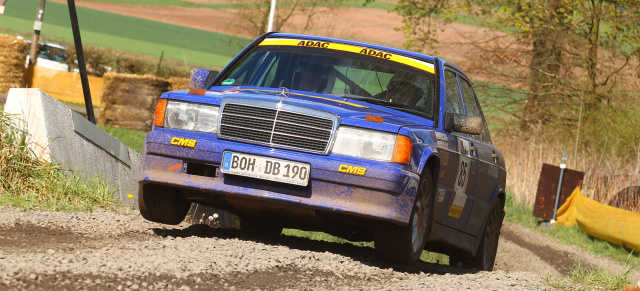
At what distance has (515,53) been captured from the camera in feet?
98.0

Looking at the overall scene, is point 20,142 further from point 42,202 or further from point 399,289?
point 399,289

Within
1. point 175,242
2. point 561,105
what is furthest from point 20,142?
point 561,105

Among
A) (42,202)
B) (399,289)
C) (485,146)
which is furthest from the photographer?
(485,146)

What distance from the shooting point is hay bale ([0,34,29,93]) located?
97.9ft

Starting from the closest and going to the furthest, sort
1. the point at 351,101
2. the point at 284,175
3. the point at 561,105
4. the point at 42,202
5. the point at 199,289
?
1. the point at 199,289
2. the point at 284,175
3. the point at 351,101
4. the point at 42,202
5. the point at 561,105

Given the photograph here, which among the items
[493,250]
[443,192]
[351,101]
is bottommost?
[493,250]

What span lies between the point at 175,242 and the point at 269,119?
1.05m

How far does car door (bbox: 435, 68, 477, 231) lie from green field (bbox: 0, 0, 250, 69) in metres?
46.7

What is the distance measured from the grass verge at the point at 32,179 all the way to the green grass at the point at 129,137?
10.5 metres

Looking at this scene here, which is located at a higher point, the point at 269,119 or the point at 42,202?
the point at 269,119

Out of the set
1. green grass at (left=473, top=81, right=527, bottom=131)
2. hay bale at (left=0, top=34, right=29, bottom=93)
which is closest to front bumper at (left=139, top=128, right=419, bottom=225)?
green grass at (left=473, top=81, right=527, bottom=131)

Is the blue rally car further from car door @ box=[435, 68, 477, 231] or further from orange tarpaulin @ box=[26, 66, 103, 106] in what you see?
orange tarpaulin @ box=[26, 66, 103, 106]

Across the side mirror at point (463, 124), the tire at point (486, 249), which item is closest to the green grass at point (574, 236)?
the tire at point (486, 249)

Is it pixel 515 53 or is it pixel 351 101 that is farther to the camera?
pixel 515 53
